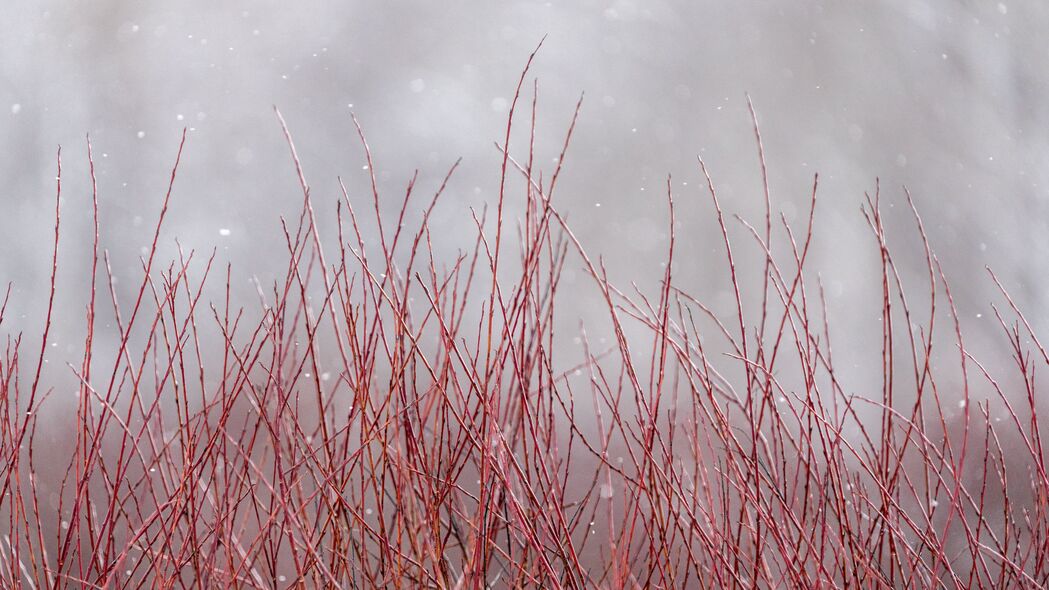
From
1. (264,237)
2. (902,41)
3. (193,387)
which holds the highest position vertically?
(902,41)

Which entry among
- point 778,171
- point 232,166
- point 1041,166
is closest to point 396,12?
point 232,166

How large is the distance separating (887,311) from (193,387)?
6978 mm

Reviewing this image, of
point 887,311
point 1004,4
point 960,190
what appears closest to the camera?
point 887,311

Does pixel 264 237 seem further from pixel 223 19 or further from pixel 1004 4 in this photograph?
pixel 1004 4

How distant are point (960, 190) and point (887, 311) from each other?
7587 millimetres

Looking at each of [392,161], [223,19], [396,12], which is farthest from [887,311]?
[223,19]

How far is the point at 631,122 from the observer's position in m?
7.70

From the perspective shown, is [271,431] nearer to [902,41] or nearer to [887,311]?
[887,311]

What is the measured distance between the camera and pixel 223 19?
24.3ft

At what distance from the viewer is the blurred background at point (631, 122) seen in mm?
6840

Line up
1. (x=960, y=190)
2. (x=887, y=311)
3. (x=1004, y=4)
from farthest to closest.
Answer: (x=960, y=190), (x=1004, y=4), (x=887, y=311)

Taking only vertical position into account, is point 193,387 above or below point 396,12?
below

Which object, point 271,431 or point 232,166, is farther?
point 232,166

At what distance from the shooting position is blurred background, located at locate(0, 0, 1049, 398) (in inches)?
269
